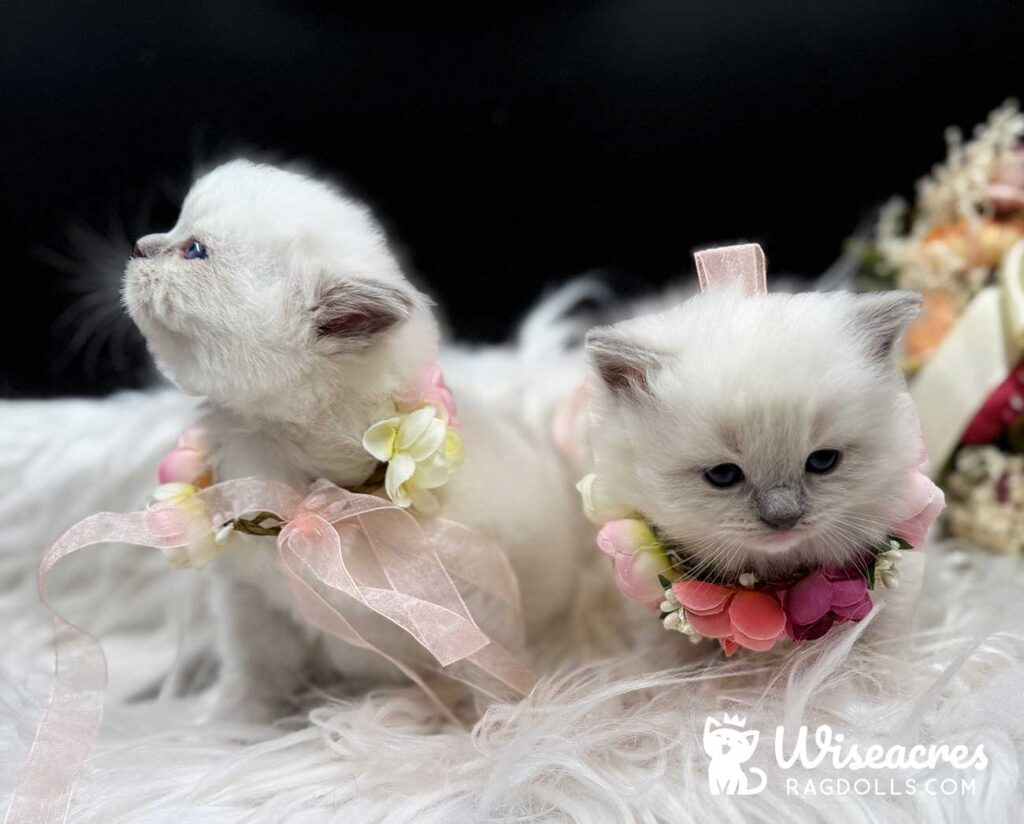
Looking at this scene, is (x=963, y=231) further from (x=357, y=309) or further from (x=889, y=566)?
(x=357, y=309)

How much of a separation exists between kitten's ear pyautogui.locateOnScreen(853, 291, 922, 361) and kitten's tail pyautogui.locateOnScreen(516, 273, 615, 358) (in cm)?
82

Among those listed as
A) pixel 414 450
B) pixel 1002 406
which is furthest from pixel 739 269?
pixel 1002 406

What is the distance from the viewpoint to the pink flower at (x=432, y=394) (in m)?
1.09

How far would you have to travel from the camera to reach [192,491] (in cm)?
110

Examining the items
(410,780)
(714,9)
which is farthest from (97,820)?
(714,9)

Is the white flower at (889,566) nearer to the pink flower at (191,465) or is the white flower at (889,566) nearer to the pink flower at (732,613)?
the pink flower at (732,613)

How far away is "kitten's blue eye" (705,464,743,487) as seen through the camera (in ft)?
3.05

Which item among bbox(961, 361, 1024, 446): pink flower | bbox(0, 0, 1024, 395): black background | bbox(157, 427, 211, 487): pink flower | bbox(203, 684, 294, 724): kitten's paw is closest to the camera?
bbox(157, 427, 211, 487): pink flower

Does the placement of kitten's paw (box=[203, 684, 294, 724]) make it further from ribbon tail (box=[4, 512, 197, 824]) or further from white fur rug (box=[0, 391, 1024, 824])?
ribbon tail (box=[4, 512, 197, 824])

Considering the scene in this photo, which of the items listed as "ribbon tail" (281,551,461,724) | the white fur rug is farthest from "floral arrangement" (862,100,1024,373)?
"ribbon tail" (281,551,461,724)

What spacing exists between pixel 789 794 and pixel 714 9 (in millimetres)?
1334

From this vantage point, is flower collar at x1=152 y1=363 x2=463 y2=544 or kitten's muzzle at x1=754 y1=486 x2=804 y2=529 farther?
flower collar at x1=152 y1=363 x2=463 y2=544

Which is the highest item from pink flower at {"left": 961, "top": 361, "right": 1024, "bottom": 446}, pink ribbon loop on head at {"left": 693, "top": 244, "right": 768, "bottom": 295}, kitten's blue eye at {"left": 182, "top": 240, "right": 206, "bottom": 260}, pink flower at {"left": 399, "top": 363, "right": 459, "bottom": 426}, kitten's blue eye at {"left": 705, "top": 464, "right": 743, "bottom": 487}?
kitten's blue eye at {"left": 182, "top": 240, "right": 206, "bottom": 260}

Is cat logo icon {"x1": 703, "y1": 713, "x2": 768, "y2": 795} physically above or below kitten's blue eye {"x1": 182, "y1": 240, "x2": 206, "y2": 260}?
below
